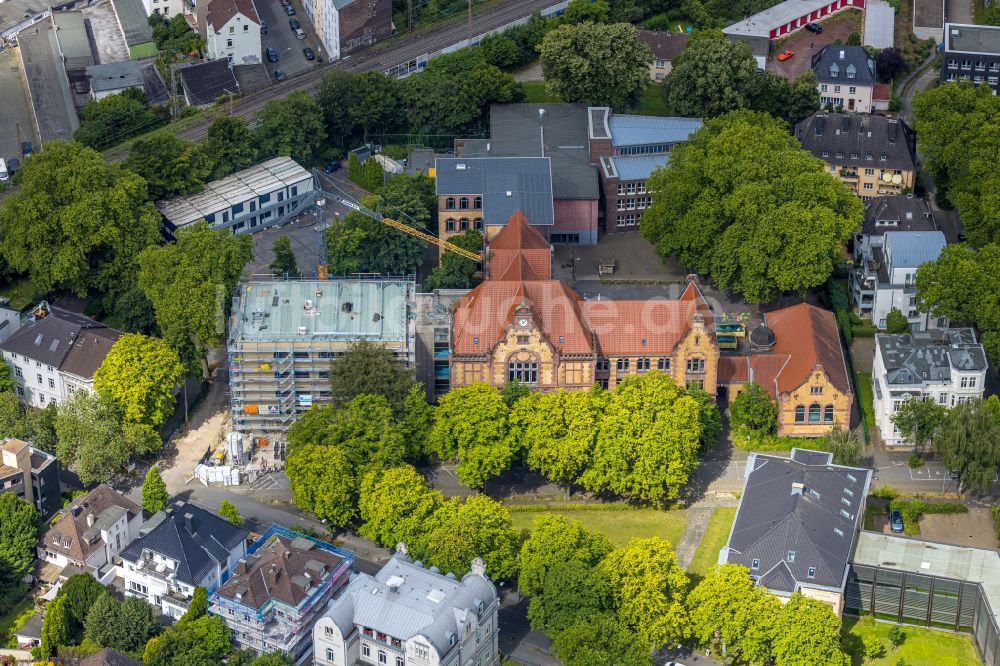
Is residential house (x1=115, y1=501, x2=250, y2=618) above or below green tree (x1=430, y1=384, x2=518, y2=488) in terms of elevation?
below

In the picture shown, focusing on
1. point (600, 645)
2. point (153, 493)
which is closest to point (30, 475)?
point (153, 493)

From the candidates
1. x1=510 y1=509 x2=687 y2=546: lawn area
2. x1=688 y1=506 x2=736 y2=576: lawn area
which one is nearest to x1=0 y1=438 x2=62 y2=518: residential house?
x1=510 y1=509 x2=687 y2=546: lawn area

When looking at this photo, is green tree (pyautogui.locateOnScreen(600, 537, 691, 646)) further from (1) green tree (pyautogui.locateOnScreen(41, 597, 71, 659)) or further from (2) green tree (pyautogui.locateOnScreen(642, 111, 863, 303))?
(1) green tree (pyautogui.locateOnScreen(41, 597, 71, 659))

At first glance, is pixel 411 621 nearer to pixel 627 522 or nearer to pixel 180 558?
pixel 180 558

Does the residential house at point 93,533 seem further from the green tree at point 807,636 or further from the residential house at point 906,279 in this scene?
the residential house at point 906,279

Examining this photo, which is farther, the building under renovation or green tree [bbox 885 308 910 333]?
green tree [bbox 885 308 910 333]

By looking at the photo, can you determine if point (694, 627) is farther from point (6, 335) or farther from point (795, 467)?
point (6, 335)

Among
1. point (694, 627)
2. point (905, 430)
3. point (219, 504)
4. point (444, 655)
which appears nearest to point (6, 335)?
point (219, 504)
